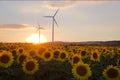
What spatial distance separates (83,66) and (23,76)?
5.58ft

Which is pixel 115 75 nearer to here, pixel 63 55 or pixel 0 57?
pixel 0 57

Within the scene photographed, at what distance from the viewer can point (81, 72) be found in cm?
927

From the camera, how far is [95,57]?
14844 millimetres

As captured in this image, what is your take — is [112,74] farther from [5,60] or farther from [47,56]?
[47,56]

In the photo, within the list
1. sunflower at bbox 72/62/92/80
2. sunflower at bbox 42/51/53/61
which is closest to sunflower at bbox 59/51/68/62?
sunflower at bbox 42/51/53/61

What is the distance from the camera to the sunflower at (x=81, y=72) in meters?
9.16

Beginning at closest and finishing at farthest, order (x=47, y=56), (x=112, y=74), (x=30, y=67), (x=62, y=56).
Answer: (x=112, y=74) < (x=30, y=67) < (x=47, y=56) < (x=62, y=56)

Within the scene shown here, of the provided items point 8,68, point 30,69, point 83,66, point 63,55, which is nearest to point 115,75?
point 83,66

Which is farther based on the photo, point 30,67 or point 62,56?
point 62,56

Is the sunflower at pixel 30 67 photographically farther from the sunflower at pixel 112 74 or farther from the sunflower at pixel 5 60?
the sunflower at pixel 112 74

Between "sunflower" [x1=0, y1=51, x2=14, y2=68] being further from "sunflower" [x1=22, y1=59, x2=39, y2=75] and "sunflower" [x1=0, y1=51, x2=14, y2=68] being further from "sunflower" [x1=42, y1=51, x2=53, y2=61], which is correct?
"sunflower" [x1=42, y1=51, x2=53, y2=61]

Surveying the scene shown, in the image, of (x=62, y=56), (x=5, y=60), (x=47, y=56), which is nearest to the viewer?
(x=5, y=60)

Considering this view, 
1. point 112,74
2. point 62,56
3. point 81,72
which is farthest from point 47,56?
point 112,74

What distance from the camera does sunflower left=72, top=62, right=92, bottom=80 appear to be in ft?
30.1
